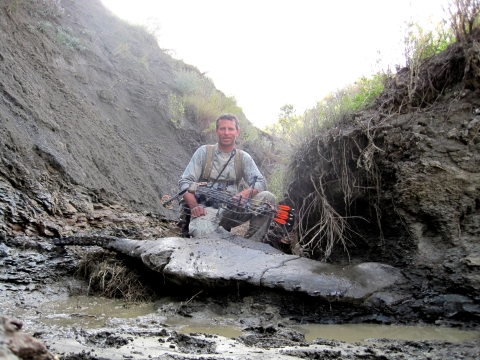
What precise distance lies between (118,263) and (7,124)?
7.84ft

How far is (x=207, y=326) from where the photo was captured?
3568mm

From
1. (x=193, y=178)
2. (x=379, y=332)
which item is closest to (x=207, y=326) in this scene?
(x=379, y=332)

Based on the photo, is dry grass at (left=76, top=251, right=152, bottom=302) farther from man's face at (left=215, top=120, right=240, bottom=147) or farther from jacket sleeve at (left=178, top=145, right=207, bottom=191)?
man's face at (left=215, top=120, right=240, bottom=147)

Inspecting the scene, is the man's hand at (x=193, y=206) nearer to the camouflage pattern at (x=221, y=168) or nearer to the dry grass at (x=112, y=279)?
the camouflage pattern at (x=221, y=168)

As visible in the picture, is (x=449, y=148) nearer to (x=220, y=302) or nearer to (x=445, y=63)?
(x=445, y=63)

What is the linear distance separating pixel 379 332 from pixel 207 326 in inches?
52.7

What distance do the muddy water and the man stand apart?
1.67m

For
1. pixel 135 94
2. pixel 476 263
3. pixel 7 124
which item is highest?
pixel 135 94

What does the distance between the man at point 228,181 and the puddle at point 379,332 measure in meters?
2.01

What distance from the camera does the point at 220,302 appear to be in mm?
4102

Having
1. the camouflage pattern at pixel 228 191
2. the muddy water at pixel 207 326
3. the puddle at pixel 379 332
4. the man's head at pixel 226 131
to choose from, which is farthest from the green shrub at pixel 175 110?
the puddle at pixel 379 332

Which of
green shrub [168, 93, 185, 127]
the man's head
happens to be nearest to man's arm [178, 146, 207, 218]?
the man's head

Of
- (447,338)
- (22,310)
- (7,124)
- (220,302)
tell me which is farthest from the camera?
(7,124)

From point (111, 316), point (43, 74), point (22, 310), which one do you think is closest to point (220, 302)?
point (111, 316)
